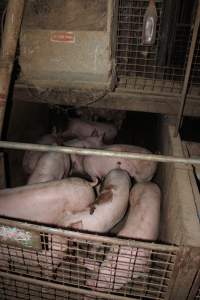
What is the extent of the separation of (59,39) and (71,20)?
0.76 ft

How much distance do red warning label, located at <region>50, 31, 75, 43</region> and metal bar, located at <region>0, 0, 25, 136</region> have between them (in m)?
0.39

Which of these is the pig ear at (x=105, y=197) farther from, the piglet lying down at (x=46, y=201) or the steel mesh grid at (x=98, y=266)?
the steel mesh grid at (x=98, y=266)

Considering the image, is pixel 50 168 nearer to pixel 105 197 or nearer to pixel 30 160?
pixel 30 160

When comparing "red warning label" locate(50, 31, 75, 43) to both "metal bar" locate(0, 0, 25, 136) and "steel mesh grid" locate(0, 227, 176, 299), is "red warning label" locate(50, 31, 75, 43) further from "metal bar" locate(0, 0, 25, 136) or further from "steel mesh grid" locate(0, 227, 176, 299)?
"steel mesh grid" locate(0, 227, 176, 299)

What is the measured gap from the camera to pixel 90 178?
3.89 metres

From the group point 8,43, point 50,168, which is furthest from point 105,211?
point 8,43

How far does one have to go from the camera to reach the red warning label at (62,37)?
2.97 meters

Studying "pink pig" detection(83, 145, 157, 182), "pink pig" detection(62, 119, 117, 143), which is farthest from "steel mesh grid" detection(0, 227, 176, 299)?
"pink pig" detection(62, 119, 117, 143)

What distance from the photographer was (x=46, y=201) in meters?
2.72

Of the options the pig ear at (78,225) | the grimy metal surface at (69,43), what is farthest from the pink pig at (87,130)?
the pig ear at (78,225)

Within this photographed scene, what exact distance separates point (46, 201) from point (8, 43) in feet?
5.29

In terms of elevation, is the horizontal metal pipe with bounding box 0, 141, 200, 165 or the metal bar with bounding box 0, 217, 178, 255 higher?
the horizontal metal pipe with bounding box 0, 141, 200, 165

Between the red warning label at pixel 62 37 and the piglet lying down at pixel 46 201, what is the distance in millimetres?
1495

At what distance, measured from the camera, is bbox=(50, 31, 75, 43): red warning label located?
297 cm
